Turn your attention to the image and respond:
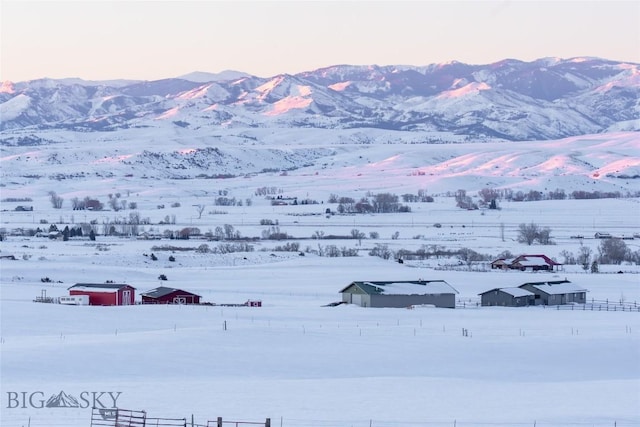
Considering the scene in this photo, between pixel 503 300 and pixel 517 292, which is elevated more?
pixel 517 292

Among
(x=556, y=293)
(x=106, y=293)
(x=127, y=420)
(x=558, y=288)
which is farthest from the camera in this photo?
(x=558, y=288)

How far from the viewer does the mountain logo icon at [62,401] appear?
22.3 m

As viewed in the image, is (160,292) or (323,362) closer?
(323,362)

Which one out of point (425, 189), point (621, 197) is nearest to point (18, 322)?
point (621, 197)

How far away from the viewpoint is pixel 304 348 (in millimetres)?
30016

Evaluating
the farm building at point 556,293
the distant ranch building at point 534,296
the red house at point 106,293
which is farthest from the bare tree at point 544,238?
the red house at point 106,293

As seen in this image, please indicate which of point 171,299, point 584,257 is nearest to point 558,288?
point 171,299

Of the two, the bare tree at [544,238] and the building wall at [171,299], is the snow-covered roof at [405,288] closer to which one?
the building wall at [171,299]

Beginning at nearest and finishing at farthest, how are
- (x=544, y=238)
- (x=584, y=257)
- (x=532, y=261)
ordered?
(x=532, y=261) < (x=584, y=257) < (x=544, y=238)

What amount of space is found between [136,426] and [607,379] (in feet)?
40.1

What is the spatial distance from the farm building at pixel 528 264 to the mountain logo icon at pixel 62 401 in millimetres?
37811

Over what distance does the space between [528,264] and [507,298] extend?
49.4 feet

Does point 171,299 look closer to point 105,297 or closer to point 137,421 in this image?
point 105,297

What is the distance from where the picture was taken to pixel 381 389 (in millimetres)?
24953
